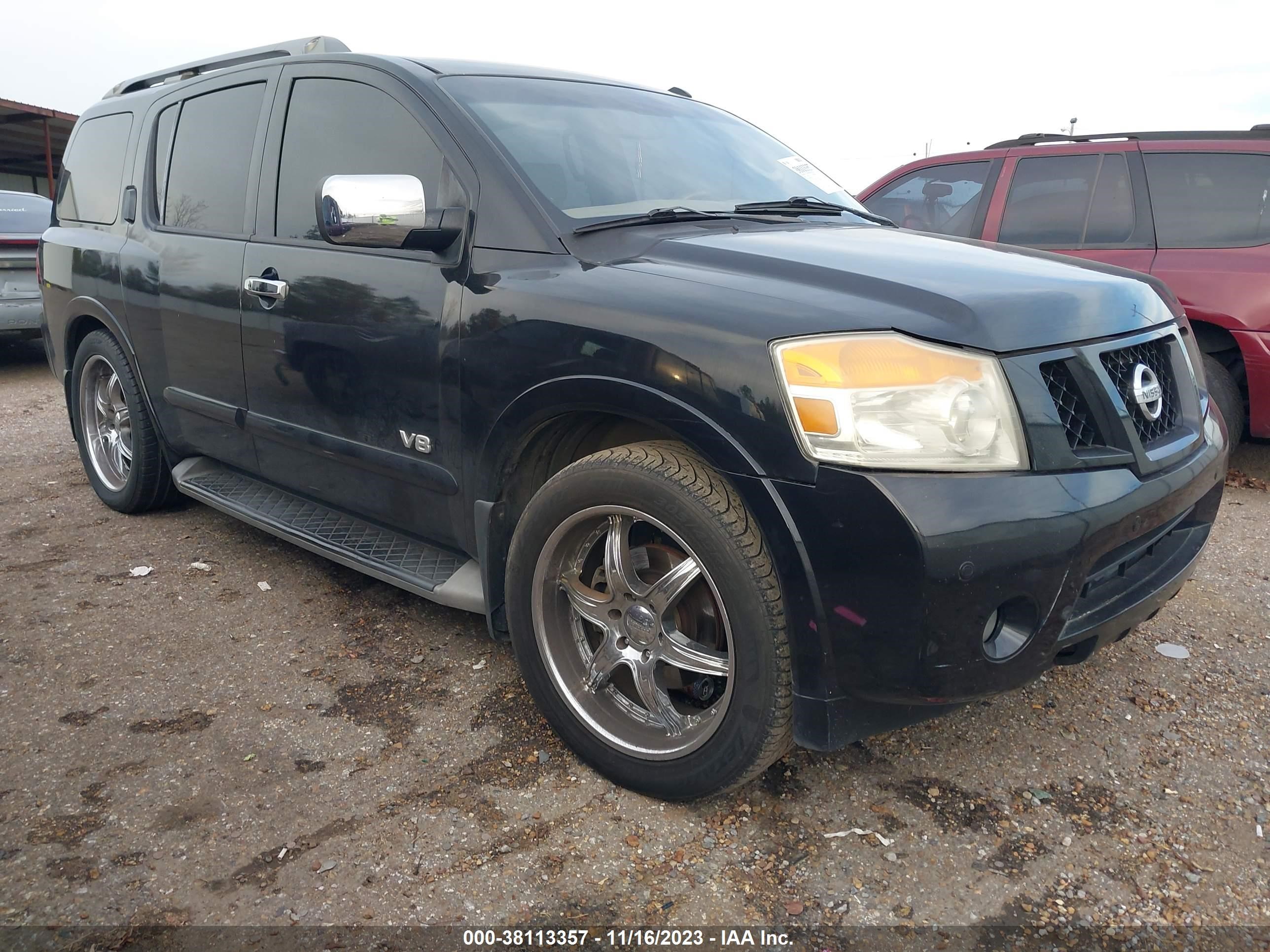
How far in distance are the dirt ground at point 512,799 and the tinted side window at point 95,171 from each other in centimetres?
194

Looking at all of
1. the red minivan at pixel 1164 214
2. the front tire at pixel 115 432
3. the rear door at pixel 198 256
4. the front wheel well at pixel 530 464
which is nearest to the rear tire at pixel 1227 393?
the red minivan at pixel 1164 214

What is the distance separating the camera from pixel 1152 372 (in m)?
2.27

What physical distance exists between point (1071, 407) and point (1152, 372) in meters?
0.43

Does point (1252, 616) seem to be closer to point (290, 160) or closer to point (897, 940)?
point (897, 940)

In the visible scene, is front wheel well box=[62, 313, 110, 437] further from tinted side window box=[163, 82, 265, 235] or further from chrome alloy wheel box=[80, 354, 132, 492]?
tinted side window box=[163, 82, 265, 235]

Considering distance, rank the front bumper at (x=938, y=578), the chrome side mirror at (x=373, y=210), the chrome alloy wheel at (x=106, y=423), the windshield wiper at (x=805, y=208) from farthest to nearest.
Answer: the chrome alloy wheel at (x=106, y=423) → the windshield wiper at (x=805, y=208) → the chrome side mirror at (x=373, y=210) → the front bumper at (x=938, y=578)

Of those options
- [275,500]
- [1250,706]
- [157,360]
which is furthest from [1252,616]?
[157,360]

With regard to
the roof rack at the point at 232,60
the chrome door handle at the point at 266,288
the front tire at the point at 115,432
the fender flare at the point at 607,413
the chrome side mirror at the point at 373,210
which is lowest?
the front tire at the point at 115,432

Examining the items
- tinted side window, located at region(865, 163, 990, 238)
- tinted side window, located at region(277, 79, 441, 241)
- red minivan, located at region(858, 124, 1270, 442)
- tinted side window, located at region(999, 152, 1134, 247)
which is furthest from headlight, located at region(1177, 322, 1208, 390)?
tinted side window, located at region(865, 163, 990, 238)

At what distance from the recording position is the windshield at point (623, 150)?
8.72 feet

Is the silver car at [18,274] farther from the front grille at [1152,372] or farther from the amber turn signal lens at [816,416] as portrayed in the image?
the front grille at [1152,372]

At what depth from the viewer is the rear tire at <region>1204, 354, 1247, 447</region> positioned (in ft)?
15.3

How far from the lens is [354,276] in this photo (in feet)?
9.26

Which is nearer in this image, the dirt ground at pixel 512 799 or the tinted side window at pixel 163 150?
the dirt ground at pixel 512 799
